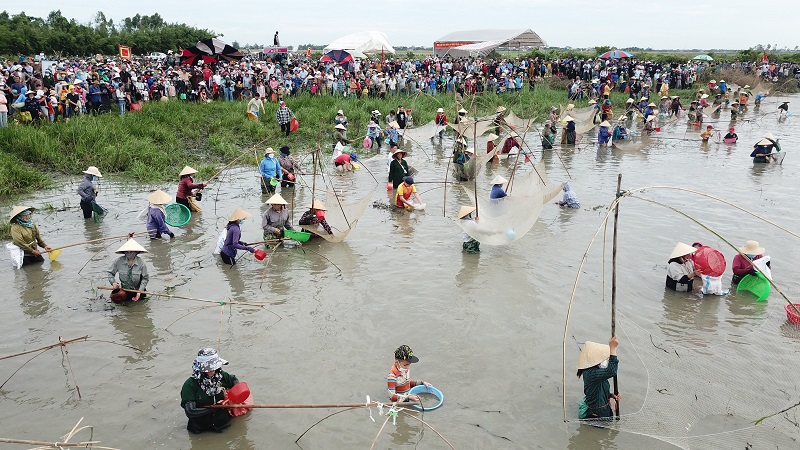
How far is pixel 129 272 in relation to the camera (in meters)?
7.13

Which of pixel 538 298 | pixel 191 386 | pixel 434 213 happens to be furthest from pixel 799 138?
pixel 191 386

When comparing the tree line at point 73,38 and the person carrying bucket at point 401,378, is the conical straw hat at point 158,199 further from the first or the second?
the tree line at point 73,38

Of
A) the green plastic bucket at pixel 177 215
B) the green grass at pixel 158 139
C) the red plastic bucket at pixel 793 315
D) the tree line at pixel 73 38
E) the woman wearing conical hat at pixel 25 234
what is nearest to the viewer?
the red plastic bucket at pixel 793 315

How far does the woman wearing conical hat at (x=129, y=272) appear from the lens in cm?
710

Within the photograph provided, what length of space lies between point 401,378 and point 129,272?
3.87m

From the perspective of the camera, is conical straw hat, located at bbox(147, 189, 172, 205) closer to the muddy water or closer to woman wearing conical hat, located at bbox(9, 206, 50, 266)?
the muddy water

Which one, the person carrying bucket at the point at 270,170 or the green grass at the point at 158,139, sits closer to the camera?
the person carrying bucket at the point at 270,170

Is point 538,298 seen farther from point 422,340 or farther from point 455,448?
point 455,448

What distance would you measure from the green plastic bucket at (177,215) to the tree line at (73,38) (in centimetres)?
Answer: 3169

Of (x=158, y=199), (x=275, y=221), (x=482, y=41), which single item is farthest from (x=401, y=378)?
(x=482, y=41)

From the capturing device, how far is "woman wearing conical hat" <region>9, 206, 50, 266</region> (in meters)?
8.26

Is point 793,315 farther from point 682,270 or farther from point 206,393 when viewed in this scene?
point 206,393

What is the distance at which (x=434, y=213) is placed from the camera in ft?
37.1

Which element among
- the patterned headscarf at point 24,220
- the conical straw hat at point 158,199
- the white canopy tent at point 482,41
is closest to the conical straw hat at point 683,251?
the conical straw hat at point 158,199
